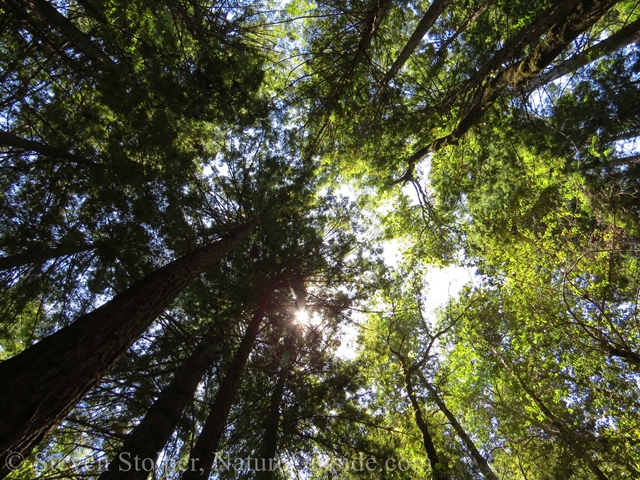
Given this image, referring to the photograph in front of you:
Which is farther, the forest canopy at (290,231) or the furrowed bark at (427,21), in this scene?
the furrowed bark at (427,21)

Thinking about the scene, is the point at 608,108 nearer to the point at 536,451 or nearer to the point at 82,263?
the point at 536,451

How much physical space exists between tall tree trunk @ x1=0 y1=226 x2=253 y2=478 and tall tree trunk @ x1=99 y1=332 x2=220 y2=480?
2262 millimetres

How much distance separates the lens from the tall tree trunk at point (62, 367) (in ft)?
6.13

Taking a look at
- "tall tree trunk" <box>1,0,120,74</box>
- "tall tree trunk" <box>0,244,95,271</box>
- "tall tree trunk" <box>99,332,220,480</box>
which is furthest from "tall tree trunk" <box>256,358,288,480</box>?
"tall tree trunk" <box>1,0,120,74</box>

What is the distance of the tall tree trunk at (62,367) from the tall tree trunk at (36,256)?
2.71m

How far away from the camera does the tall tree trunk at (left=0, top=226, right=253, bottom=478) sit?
187cm

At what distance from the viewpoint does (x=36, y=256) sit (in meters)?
4.94

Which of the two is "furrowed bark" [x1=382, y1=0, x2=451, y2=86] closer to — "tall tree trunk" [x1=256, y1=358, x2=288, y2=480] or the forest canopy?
the forest canopy

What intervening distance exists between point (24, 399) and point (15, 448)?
27 centimetres

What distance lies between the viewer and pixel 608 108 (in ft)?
24.4

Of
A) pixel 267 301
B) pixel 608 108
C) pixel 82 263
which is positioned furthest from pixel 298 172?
pixel 608 108

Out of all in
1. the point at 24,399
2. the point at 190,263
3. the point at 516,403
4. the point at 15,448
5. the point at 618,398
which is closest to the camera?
the point at 15,448
